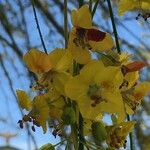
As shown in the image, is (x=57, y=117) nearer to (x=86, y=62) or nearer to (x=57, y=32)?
(x=86, y=62)

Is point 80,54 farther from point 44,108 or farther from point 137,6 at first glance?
point 137,6

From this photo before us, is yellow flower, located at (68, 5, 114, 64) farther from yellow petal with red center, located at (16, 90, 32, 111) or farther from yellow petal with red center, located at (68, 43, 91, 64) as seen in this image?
yellow petal with red center, located at (16, 90, 32, 111)

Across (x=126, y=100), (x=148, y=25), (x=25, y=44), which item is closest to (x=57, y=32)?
(x=25, y=44)

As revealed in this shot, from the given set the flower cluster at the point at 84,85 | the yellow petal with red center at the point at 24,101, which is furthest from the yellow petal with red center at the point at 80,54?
the yellow petal with red center at the point at 24,101

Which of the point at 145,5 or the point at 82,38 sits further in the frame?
the point at 145,5

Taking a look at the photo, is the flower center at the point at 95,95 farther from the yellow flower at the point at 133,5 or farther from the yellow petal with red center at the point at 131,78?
the yellow flower at the point at 133,5

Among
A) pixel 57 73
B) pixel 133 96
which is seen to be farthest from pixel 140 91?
pixel 57 73
